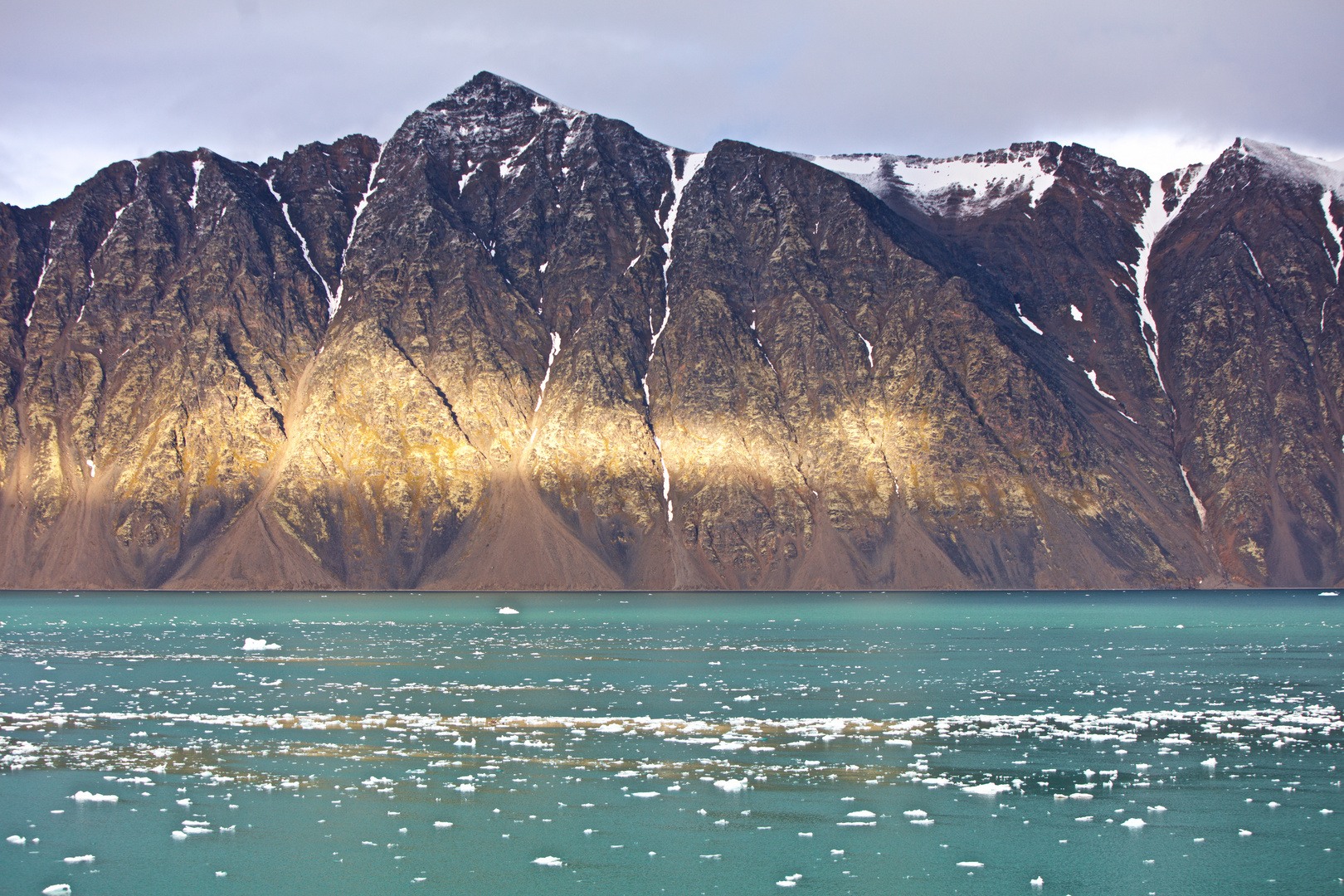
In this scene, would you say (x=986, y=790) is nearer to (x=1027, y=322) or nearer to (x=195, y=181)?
(x=1027, y=322)

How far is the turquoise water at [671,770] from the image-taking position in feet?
73.6

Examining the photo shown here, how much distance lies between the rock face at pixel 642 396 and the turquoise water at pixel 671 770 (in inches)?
3563

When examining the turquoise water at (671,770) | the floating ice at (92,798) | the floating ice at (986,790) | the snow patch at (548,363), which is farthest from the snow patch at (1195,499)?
the floating ice at (92,798)

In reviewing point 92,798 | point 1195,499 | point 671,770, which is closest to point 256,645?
point 92,798

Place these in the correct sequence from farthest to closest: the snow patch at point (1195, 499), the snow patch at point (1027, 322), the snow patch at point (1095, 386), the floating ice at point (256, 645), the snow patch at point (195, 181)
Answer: the snow patch at point (195, 181) → the snow patch at point (1027, 322) → the snow patch at point (1095, 386) → the snow patch at point (1195, 499) → the floating ice at point (256, 645)

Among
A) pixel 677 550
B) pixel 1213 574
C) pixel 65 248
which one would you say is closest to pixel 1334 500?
pixel 1213 574

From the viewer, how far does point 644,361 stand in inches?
7023

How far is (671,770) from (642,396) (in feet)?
469

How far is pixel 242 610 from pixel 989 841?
9041 cm

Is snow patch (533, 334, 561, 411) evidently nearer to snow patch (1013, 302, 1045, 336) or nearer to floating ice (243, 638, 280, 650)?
snow patch (1013, 302, 1045, 336)

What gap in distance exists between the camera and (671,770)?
30.7 m

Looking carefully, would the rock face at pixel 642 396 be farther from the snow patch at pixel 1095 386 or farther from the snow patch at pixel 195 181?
the snow patch at pixel 1095 386

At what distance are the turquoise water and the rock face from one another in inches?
3563

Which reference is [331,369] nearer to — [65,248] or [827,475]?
[65,248]
